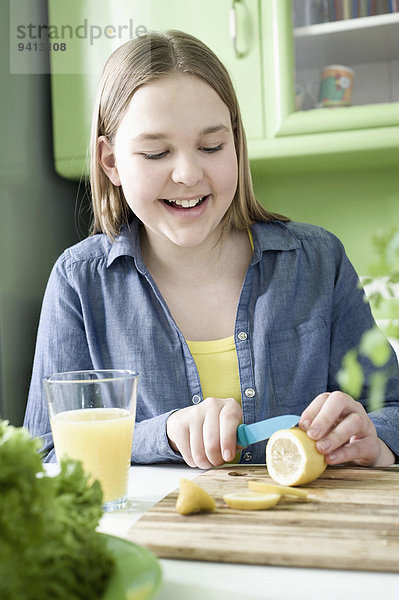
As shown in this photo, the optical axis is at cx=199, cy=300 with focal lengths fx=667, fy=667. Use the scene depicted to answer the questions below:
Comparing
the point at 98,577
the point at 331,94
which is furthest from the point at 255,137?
the point at 98,577

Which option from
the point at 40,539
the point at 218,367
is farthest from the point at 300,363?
the point at 40,539

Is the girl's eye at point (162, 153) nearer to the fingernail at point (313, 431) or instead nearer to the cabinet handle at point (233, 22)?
the fingernail at point (313, 431)

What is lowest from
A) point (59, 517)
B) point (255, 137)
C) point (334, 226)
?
point (59, 517)

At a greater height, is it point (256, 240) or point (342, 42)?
point (342, 42)

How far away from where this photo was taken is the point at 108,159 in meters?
1.24

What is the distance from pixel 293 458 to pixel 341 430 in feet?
0.37

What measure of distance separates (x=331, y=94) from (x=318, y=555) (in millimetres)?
1407

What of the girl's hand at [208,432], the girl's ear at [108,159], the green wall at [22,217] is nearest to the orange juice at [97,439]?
the girl's hand at [208,432]

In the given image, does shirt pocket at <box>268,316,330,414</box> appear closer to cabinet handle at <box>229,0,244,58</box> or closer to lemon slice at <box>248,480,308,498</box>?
lemon slice at <box>248,480,308,498</box>

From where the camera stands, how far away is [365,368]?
1.11 meters

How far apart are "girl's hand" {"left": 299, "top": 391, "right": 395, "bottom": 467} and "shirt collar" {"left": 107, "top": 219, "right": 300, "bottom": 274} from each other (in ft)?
1.46

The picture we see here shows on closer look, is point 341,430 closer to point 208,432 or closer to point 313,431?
point 313,431

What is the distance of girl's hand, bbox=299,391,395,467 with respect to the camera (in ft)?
2.55

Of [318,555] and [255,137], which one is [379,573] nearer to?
[318,555]
